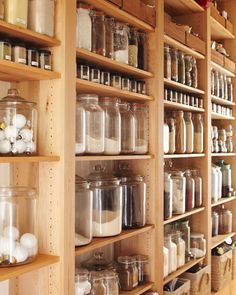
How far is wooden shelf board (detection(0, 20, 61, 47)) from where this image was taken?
1411 mm

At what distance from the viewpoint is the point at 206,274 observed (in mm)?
2840

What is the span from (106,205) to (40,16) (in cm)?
89

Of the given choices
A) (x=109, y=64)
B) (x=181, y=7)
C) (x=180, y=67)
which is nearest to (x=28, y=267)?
(x=109, y=64)

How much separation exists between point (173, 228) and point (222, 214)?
2.91ft

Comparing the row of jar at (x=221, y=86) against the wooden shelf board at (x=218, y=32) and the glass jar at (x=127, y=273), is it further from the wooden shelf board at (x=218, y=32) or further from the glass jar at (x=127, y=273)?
the glass jar at (x=127, y=273)

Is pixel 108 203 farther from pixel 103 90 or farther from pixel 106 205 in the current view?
pixel 103 90

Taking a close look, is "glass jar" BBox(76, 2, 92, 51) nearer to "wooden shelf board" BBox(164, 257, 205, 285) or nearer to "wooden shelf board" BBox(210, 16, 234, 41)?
"wooden shelf board" BBox(164, 257, 205, 285)

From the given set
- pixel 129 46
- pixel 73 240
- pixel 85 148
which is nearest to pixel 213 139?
pixel 129 46

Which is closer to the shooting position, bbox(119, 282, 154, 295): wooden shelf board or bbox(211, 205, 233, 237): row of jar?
bbox(119, 282, 154, 295): wooden shelf board

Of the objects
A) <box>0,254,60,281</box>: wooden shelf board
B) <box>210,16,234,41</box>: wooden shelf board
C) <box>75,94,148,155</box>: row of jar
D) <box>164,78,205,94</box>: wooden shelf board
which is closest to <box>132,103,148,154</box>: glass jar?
<box>75,94,148,155</box>: row of jar

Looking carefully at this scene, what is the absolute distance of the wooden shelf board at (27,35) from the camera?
1.41 metres

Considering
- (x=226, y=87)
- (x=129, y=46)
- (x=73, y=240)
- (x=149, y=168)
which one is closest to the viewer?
(x=73, y=240)

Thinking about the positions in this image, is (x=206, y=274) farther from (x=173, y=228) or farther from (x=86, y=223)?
(x=86, y=223)

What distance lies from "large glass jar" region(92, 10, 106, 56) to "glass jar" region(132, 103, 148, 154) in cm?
40
